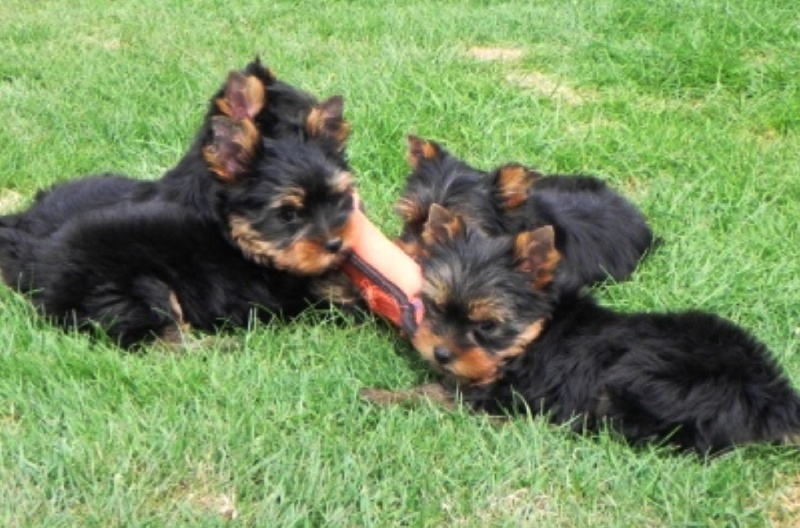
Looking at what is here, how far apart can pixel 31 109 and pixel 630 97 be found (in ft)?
13.7

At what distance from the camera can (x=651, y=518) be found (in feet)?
13.2

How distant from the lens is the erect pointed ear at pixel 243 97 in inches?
207

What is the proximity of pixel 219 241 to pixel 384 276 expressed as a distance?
814 mm

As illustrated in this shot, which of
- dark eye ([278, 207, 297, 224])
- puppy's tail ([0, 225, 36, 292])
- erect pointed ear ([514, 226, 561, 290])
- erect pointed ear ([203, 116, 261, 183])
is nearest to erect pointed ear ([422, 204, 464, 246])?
erect pointed ear ([514, 226, 561, 290])

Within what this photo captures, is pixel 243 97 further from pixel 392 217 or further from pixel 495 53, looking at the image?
pixel 495 53

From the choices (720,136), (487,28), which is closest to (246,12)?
(487,28)

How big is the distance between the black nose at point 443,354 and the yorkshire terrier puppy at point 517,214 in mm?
881

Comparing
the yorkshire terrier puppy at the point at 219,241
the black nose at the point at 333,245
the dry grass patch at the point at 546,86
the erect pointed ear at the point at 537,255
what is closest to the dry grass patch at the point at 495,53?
the dry grass patch at the point at 546,86

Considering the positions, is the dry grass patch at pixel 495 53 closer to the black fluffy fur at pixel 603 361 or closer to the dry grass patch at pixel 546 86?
the dry grass patch at pixel 546 86

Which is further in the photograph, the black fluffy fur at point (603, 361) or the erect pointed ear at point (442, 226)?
the erect pointed ear at point (442, 226)

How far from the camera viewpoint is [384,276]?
5.28m

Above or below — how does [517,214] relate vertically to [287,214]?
below

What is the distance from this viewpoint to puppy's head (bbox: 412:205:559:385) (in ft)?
15.4

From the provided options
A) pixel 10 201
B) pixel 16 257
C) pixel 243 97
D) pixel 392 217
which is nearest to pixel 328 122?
pixel 243 97
